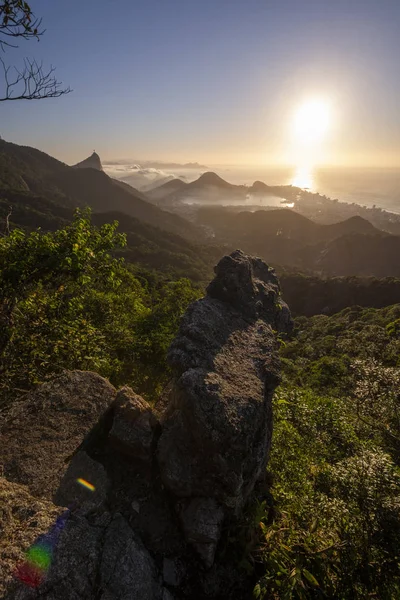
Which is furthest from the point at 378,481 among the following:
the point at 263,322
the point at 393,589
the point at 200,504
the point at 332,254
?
the point at 332,254

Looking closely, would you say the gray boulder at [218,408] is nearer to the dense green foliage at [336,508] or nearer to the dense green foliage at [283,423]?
the dense green foliage at [336,508]

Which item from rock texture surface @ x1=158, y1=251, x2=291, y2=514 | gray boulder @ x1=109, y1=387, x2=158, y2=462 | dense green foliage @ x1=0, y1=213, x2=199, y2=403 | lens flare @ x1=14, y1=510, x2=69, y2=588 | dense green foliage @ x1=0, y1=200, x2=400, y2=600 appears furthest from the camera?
dense green foliage @ x1=0, y1=213, x2=199, y2=403

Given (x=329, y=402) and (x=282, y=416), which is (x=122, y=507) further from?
(x=329, y=402)

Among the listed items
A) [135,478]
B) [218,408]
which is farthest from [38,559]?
[218,408]

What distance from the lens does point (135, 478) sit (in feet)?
24.3

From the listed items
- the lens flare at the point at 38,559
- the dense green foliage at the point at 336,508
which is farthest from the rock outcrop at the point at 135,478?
the dense green foliage at the point at 336,508

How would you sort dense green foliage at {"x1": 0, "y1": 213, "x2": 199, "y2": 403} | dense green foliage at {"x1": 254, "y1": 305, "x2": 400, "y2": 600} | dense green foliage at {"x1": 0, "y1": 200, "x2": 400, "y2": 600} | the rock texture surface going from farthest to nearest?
dense green foliage at {"x1": 0, "y1": 213, "x2": 199, "y2": 403} < the rock texture surface < dense green foliage at {"x1": 0, "y1": 200, "x2": 400, "y2": 600} < dense green foliage at {"x1": 254, "y1": 305, "x2": 400, "y2": 600}

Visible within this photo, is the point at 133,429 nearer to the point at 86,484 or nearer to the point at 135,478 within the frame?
the point at 135,478

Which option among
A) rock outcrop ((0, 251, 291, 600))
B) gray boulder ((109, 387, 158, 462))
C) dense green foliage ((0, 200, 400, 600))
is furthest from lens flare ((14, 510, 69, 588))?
dense green foliage ((0, 200, 400, 600))

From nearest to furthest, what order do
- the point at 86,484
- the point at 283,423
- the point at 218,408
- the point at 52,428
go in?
the point at 86,484
the point at 218,408
the point at 52,428
the point at 283,423

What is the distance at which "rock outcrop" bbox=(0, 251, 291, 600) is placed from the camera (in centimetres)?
558

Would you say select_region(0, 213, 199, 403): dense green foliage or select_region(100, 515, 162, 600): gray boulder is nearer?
select_region(100, 515, 162, 600): gray boulder

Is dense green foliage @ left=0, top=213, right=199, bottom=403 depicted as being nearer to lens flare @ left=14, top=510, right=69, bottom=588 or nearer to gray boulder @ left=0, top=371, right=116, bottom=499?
gray boulder @ left=0, top=371, right=116, bottom=499

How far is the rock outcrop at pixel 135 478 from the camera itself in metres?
5.58
